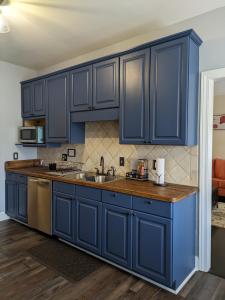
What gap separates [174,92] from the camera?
2215 mm

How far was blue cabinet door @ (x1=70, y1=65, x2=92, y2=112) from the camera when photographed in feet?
9.75

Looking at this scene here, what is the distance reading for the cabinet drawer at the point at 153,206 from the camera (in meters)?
1.99

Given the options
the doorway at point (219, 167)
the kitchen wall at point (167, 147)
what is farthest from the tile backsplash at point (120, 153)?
the doorway at point (219, 167)

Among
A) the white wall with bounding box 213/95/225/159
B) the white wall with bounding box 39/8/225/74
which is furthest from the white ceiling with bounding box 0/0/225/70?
the white wall with bounding box 213/95/225/159

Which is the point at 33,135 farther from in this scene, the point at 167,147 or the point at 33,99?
the point at 167,147

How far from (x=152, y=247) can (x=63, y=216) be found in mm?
1322

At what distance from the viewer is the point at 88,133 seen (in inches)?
136

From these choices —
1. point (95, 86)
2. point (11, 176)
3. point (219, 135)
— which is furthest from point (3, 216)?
point (219, 135)

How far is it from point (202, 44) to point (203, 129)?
88cm

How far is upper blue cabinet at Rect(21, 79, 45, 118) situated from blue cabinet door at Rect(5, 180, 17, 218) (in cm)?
123

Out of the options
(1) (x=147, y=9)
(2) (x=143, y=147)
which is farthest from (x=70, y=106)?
(1) (x=147, y=9)

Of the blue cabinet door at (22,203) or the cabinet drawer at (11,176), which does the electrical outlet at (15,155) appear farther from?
the blue cabinet door at (22,203)

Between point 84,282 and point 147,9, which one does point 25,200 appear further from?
point 147,9

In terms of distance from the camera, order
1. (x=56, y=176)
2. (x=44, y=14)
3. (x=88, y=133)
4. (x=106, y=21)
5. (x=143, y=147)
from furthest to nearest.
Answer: (x=88, y=133) < (x=56, y=176) < (x=143, y=147) < (x=106, y=21) < (x=44, y=14)
